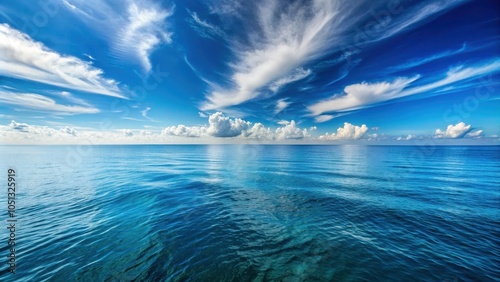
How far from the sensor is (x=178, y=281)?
875cm

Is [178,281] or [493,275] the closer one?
[178,281]

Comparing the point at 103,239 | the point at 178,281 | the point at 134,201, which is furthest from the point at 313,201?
the point at 134,201

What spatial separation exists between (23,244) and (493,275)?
2918 cm

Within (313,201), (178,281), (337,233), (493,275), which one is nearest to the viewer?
(178,281)

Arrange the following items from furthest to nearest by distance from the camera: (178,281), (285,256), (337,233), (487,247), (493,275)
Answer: (337,233) < (487,247) < (285,256) < (493,275) < (178,281)

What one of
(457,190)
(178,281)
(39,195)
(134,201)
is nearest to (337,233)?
(178,281)

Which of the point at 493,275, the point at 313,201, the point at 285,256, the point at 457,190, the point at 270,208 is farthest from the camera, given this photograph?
the point at 457,190

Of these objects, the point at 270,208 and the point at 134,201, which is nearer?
the point at 270,208

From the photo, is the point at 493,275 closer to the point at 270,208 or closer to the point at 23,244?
the point at 270,208

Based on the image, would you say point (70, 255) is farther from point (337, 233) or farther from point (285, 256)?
point (337, 233)

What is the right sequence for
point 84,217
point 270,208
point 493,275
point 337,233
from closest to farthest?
point 493,275
point 337,233
point 84,217
point 270,208

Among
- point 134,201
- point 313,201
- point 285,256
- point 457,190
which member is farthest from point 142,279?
point 457,190

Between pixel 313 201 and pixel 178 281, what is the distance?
16.7 metres

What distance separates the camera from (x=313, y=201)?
21.1 meters
